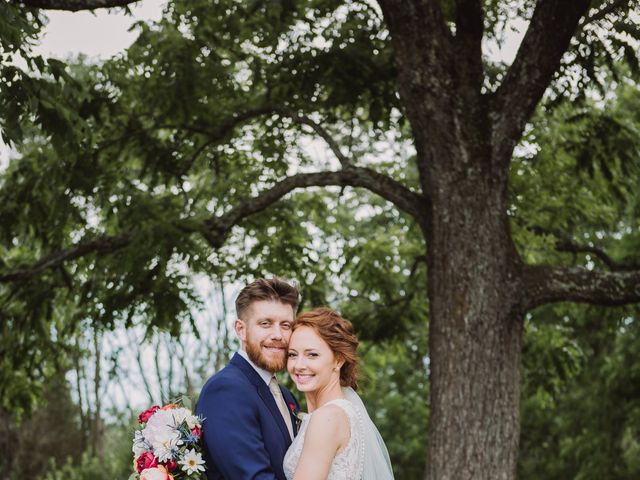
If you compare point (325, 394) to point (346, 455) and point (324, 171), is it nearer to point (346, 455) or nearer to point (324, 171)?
point (346, 455)

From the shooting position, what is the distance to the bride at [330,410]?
396 cm

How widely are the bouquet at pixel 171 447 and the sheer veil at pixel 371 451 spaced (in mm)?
736

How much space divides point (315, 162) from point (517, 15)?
12.4 ft

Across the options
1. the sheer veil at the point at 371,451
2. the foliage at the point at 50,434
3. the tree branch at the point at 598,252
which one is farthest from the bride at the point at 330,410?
the foliage at the point at 50,434

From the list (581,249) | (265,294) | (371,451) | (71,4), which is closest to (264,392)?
(265,294)

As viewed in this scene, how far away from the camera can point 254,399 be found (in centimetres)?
409

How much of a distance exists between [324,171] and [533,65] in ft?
7.32

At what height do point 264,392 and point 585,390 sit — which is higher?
point 585,390

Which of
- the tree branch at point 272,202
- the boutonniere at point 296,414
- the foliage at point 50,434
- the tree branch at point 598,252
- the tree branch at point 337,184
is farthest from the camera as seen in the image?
the foliage at point 50,434

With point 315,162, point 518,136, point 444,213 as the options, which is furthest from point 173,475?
point 315,162

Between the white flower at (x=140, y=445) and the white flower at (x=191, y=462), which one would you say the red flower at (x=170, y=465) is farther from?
the white flower at (x=140, y=445)

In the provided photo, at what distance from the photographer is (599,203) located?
12289mm

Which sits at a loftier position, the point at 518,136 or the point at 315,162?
the point at 315,162

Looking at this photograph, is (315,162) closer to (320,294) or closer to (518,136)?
(320,294)
